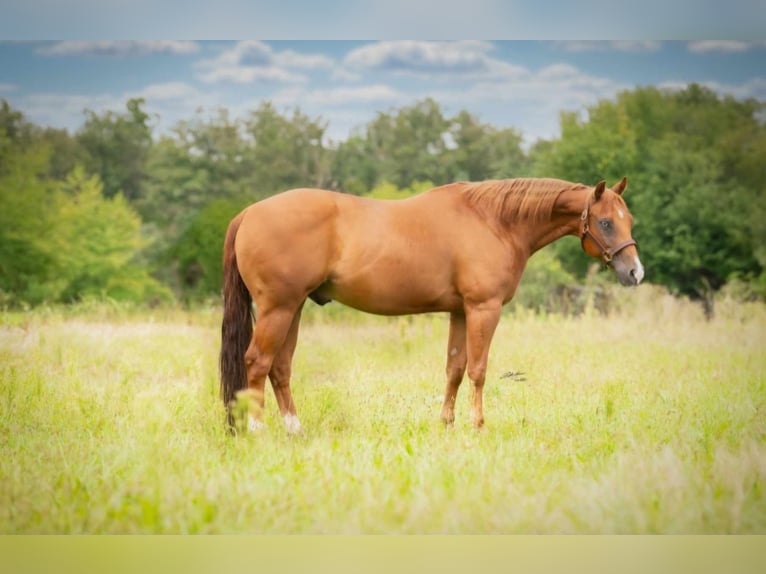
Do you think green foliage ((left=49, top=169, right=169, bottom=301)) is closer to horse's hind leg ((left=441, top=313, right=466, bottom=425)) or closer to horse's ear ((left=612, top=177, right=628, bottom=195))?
horse's hind leg ((left=441, top=313, right=466, bottom=425))

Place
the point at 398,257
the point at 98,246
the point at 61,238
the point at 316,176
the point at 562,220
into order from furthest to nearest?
the point at 98,246 < the point at 316,176 < the point at 61,238 < the point at 562,220 < the point at 398,257

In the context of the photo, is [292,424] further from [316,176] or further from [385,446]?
[316,176]

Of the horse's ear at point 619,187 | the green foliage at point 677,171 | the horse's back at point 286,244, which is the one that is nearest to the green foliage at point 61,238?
the horse's back at point 286,244

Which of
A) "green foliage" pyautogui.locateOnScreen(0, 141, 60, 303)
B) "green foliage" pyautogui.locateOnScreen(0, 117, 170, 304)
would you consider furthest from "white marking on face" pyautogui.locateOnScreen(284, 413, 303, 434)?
"green foliage" pyautogui.locateOnScreen(0, 141, 60, 303)

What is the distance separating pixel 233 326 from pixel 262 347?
30cm

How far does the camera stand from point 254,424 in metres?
4.74

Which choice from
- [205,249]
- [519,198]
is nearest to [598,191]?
[519,198]

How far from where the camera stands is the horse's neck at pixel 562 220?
198 inches

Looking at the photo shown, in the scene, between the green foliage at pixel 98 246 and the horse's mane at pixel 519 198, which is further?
the green foliage at pixel 98 246

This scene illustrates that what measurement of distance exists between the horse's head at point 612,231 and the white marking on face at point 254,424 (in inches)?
96.1

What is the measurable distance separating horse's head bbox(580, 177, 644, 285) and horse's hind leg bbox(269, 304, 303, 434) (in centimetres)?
203

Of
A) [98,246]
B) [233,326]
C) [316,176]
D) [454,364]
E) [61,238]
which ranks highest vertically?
[316,176]

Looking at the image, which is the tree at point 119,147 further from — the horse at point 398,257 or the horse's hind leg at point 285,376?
the horse's hind leg at point 285,376

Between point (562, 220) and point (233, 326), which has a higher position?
point (562, 220)
